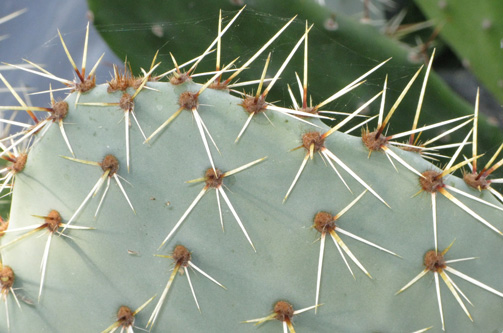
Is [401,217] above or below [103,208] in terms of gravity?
above

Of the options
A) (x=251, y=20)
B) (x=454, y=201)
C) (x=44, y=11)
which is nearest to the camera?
(x=454, y=201)

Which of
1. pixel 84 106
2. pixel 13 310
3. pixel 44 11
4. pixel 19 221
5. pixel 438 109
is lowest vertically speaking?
pixel 13 310

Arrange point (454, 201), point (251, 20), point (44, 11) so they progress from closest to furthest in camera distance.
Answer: point (454, 201)
point (251, 20)
point (44, 11)

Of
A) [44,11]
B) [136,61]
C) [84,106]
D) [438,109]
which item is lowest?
[84,106]

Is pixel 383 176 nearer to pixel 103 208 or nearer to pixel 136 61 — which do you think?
Result: pixel 103 208

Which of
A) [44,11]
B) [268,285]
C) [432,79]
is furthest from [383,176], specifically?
[44,11]

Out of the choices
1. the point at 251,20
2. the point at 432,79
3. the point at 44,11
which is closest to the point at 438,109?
the point at 432,79

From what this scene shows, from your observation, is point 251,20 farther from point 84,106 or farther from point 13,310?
point 13,310

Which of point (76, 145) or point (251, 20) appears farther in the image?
point (251, 20)

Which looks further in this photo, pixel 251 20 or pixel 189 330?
pixel 251 20
